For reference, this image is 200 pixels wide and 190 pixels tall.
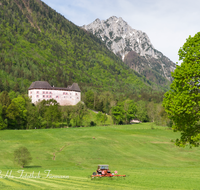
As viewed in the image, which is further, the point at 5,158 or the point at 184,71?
the point at 5,158

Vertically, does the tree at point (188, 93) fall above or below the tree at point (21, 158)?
above

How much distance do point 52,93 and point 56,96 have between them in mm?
3150

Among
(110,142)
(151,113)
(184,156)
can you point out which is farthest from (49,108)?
(151,113)

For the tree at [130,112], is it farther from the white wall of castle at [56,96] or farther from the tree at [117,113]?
the white wall of castle at [56,96]

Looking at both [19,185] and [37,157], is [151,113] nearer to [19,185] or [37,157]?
[37,157]

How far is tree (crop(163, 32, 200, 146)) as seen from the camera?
22641 mm

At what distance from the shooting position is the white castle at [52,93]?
143000 millimetres

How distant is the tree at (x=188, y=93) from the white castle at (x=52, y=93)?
12291 cm

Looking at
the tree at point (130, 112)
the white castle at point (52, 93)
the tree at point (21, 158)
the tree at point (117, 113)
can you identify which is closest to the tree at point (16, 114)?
the white castle at point (52, 93)

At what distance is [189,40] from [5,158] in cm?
4191

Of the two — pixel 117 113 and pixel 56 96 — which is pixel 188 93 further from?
pixel 56 96

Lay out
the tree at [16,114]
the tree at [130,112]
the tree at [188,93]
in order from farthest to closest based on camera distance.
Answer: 1. the tree at [130,112]
2. the tree at [16,114]
3. the tree at [188,93]

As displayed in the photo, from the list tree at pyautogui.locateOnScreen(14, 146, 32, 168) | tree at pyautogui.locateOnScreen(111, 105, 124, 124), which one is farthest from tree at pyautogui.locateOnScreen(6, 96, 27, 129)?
tree at pyautogui.locateOnScreen(14, 146, 32, 168)

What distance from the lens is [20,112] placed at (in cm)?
10612
